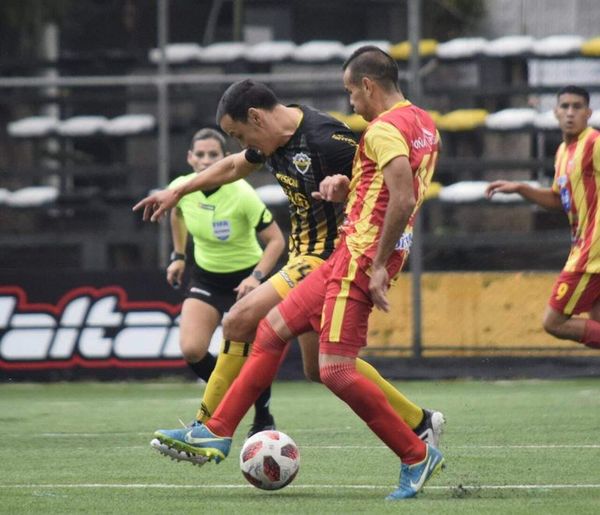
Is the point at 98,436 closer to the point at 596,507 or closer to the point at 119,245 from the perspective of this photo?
the point at 596,507

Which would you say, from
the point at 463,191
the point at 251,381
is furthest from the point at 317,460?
the point at 463,191

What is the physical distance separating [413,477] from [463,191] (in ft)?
35.6

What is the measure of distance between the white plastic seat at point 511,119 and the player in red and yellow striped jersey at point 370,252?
1084 cm

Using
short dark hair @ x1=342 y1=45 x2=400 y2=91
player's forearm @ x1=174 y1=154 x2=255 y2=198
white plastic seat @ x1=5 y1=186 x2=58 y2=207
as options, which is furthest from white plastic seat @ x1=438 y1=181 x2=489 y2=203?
short dark hair @ x1=342 y1=45 x2=400 y2=91

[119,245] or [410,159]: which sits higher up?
[410,159]

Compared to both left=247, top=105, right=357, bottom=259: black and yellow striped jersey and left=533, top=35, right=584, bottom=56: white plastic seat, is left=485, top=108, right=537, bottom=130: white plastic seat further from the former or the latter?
left=247, top=105, right=357, bottom=259: black and yellow striped jersey

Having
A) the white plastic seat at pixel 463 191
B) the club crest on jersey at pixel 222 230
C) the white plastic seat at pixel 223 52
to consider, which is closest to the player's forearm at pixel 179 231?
the club crest on jersey at pixel 222 230

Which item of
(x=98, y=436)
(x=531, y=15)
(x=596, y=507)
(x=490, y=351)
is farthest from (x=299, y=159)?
(x=531, y=15)

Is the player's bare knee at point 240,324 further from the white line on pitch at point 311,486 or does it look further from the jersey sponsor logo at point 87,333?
the jersey sponsor logo at point 87,333

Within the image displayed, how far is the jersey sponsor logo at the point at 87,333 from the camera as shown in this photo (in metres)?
15.3

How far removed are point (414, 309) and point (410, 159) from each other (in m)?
9.06

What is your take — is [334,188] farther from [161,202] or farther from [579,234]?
[579,234]

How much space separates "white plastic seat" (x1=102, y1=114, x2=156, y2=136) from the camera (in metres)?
17.9

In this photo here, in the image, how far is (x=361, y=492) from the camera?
22.4ft
